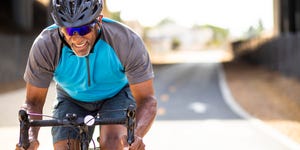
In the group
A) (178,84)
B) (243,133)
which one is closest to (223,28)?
(178,84)

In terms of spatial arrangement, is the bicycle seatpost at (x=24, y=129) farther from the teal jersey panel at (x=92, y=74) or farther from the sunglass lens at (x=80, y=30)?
the teal jersey panel at (x=92, y=74)

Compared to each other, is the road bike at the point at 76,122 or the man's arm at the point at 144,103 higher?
the road bike at the point at 76,122

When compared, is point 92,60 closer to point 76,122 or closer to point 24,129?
point 76,122

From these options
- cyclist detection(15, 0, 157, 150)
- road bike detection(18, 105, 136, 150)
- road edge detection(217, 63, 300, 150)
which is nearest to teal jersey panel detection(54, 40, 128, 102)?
cyclist detection(15, 0, 157, 150)

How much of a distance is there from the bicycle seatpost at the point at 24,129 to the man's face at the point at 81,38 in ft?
1.49

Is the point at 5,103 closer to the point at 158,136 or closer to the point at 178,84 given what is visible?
the point at 158,136

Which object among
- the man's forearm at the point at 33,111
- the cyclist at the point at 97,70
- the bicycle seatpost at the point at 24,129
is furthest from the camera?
the cyclist at the point at 97,70

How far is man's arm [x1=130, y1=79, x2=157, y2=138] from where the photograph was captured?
360cm

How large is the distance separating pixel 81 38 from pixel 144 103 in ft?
2.32

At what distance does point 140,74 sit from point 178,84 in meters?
19.9

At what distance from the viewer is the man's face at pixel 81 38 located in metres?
3.17

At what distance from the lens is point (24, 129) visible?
10.1 ft

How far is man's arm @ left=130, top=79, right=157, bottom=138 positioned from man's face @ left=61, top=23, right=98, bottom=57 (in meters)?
0.53

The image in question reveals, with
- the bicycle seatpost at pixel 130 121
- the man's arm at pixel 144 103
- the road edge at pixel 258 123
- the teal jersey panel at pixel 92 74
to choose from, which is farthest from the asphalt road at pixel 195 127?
the bicycle seatpost at pixel 130 121
